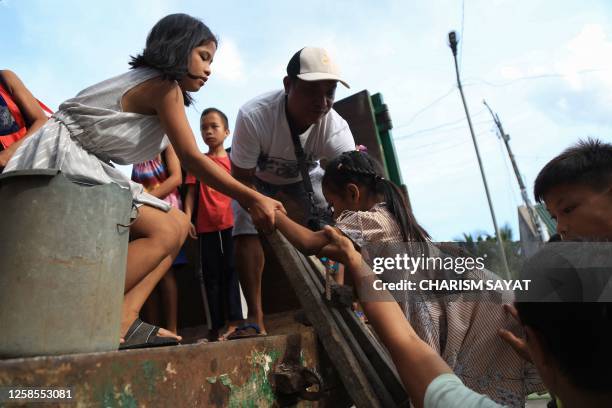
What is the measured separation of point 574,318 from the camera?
0.90 meters

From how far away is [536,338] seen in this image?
972 mm

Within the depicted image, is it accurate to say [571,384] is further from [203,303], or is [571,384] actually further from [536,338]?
[203,303]

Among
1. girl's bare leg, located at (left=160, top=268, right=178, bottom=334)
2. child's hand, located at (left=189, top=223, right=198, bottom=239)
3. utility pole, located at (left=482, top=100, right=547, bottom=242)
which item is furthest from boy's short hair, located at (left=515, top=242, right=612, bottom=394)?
utility pole, located at (left=482, top=100, right=547, bottom=242)

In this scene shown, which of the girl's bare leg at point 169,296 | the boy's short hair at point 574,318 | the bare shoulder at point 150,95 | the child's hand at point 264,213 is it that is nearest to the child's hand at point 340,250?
the child's hand at point 264,213

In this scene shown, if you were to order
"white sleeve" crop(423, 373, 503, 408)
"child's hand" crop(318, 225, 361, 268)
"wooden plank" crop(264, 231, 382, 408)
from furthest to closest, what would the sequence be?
"child's hand" crop(318, 225, 361, 268) < "wooden plank" crop(264, 231, 382, 408) < "white sleeve" crop(423, 373, 503, 408)

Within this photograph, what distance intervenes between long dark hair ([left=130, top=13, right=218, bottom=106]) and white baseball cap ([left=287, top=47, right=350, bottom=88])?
0.82 m

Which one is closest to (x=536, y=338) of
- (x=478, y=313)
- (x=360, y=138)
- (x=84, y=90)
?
(x=478, y=313)

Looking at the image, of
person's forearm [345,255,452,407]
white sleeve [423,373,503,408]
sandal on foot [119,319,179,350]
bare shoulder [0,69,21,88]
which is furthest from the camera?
bare shoulder [0,69,21,88]

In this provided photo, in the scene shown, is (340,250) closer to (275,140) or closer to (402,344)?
(402,344)

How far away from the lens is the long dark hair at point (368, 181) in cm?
215

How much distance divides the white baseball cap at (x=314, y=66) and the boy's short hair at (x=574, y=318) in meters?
2.02

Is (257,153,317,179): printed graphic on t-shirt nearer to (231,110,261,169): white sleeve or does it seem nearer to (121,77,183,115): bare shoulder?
(231,110,261,169): white sleeve

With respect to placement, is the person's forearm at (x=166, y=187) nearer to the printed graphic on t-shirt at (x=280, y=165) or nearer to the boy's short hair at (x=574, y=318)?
the printed graphic on t-shirt at (x=280, y=165)

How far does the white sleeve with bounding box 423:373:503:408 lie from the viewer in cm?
107
